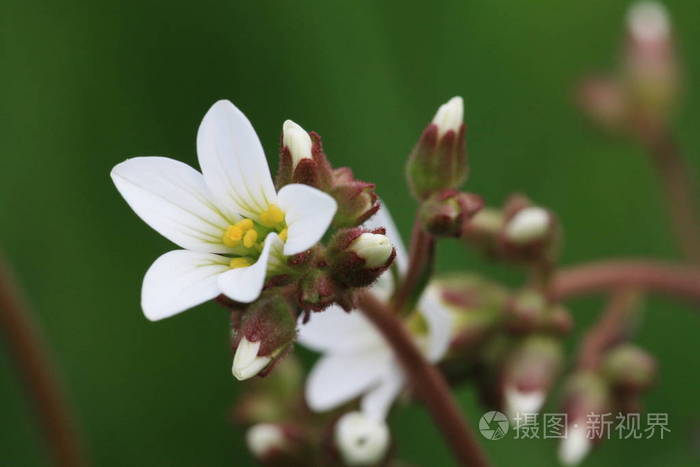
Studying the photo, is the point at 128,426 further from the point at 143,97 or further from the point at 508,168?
the point at 508,168

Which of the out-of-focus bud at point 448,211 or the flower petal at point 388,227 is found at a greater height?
the out-of-focus bud at point 448,211

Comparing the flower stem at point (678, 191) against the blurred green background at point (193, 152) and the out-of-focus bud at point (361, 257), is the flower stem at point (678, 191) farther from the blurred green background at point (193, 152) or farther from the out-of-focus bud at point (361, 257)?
the out-of-focus bud at point (361, 257)

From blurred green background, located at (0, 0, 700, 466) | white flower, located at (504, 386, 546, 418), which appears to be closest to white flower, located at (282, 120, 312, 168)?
white flower, located at (504, 386, 546, 418)

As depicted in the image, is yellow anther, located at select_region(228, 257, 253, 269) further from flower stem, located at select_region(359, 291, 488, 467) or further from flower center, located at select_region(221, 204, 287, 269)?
flower stem, located at select_region(359, 291, 488, 467)

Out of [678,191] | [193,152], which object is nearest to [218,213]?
[193,152]

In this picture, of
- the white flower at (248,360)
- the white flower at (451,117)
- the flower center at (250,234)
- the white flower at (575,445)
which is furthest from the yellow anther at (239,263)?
the white flower at (575,445)
